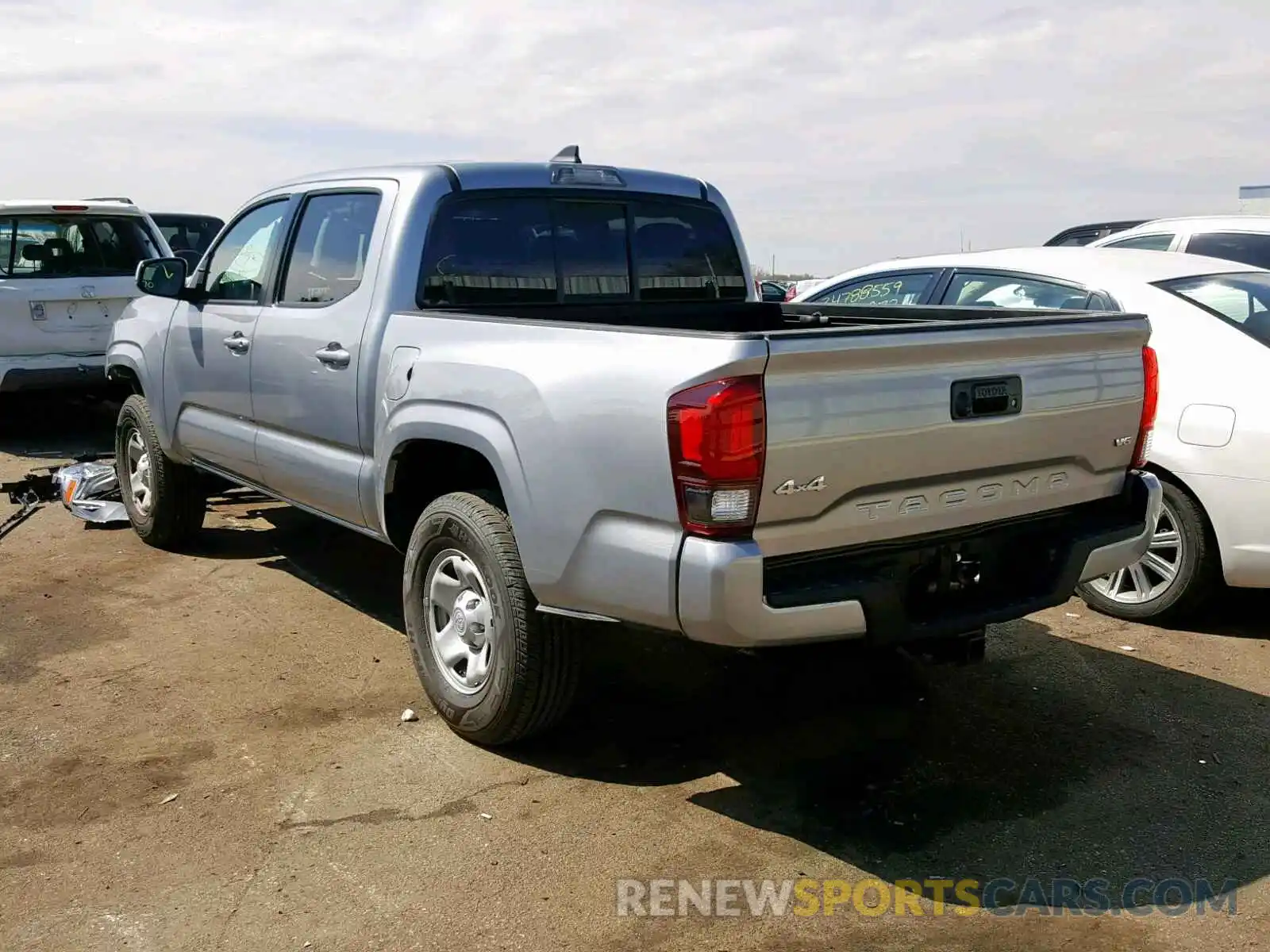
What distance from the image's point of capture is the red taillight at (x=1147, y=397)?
3916 mm

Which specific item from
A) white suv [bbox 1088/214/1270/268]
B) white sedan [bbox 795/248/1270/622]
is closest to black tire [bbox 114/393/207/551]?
white sedan [bbox 795/248/1270/622]

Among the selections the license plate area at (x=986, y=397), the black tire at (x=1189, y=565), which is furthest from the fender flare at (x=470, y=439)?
the black tire at (x=1189, y=565)

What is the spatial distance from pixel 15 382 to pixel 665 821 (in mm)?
7558

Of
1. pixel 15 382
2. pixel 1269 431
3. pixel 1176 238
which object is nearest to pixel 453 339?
pixel 1269 431

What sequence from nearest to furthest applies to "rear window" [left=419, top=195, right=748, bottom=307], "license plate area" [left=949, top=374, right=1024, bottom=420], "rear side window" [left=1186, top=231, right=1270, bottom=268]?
"license plate area" [left=949, top=374, right=1024, bottom=420] < "rear window" [left=419, top=195, right=748, bottom=307] < "rear side window" [left=1186, top=231, right=1270, bottom=268]

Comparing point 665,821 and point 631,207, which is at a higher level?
point 631,207

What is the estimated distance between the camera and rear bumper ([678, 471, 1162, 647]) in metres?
3.06

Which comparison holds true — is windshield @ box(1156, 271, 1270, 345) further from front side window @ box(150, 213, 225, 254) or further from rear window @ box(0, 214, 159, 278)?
front side window @ box(150, 213, 225, 254)

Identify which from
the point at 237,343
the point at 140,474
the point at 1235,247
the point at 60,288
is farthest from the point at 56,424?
the point at 1235,247

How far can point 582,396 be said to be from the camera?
3357 mm

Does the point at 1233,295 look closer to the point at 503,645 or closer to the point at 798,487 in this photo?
the point at 798,487

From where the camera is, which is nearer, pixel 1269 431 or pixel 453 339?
pixel 453 339

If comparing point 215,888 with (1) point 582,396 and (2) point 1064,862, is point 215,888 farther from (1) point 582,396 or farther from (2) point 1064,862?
(2) point 1064,862

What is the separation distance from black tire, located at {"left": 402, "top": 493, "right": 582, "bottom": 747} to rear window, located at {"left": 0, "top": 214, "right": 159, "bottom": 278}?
6.81 meters
